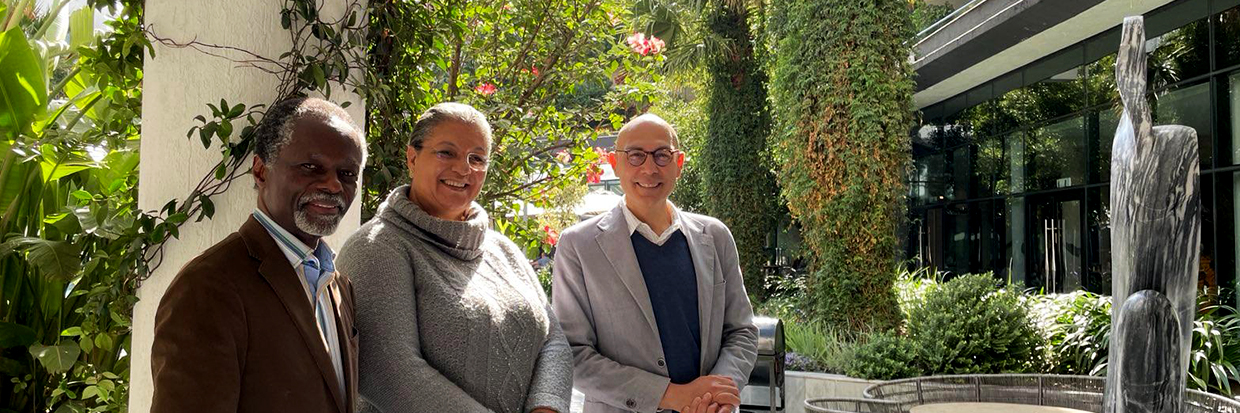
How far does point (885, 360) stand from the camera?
8758mm

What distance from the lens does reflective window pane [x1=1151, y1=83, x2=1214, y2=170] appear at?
11219 mm

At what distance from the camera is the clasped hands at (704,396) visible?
2.94 m

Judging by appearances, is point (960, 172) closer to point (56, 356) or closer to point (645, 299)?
point (645, 299)

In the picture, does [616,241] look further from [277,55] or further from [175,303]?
[175,303]

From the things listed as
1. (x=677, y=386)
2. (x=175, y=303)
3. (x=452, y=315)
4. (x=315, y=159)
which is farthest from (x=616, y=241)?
(x=175, y=303)

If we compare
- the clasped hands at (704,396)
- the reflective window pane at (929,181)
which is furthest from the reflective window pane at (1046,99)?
the clasped hands at (704,396)

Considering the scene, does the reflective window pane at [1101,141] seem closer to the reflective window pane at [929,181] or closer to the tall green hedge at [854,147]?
the tall green hedge at [854,147]

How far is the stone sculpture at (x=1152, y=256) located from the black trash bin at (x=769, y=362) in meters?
1.37

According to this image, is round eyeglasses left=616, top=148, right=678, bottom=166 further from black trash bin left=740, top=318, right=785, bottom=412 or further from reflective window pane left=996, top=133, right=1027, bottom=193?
reflective window pane left=996, top=133, right=1027, bottom=193

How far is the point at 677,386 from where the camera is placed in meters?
3.02

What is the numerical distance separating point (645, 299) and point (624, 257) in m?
0.16

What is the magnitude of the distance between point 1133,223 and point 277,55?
313 centimetres

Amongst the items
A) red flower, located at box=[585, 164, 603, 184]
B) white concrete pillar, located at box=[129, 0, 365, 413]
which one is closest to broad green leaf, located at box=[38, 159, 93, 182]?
white concrete pillar, located at box=[129, 0, 365, 413]

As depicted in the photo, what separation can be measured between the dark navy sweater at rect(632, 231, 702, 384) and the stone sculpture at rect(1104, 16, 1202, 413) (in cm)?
171
